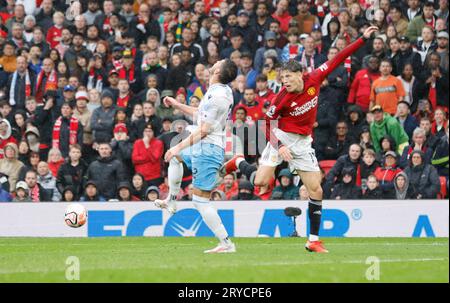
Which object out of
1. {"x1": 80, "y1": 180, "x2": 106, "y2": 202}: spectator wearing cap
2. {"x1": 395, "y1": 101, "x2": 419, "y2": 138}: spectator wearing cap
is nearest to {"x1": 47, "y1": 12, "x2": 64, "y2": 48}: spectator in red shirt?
{"x1": 80, "y1": 180, "x2": 106, "y2": 202}: spectator wearing cap

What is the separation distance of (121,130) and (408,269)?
11.5m

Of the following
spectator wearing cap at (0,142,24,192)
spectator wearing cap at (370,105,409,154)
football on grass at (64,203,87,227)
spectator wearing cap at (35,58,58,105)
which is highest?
spectator wearing cap at (35,58,58,105)

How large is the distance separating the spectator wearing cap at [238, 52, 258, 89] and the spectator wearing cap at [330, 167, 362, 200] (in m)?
3.35

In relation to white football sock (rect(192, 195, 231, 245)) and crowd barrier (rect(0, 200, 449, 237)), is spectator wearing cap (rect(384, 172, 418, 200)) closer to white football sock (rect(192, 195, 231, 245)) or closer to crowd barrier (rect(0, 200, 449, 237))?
crowd barrier (rect(0, 200, 449, 237))

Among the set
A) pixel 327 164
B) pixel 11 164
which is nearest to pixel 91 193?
pixel 11 164

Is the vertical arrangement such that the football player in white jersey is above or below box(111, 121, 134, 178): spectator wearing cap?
above

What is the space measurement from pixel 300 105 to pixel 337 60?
0.79 m

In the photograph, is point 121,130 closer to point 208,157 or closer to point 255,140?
point 255,140

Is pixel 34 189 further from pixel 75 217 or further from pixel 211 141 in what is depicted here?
pixel 211 141

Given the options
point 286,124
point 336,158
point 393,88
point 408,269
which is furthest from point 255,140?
point 408,269

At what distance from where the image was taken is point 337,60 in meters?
13.2

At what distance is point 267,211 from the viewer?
1912 centimetres

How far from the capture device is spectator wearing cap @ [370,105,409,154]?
20.4 metres

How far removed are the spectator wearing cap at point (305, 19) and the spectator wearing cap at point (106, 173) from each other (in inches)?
217
